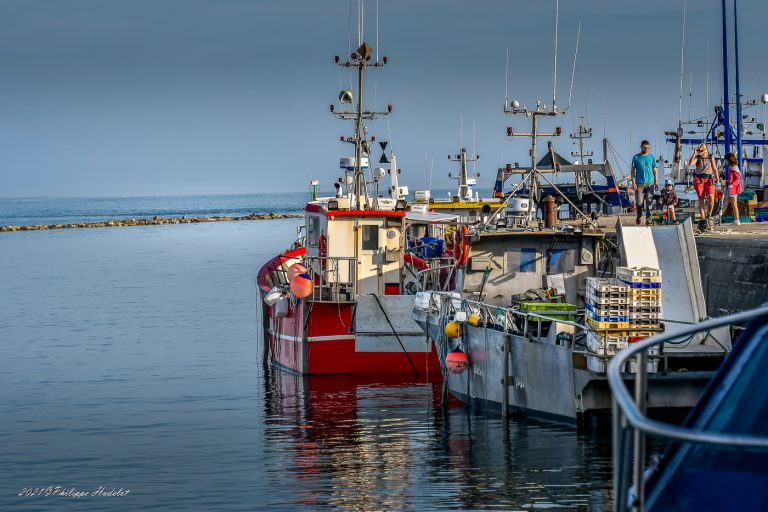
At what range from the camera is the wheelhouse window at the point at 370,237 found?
83.4ft

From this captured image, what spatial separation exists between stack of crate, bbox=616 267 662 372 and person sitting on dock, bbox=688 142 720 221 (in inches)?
429

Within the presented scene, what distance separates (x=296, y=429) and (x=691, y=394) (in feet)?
25.5

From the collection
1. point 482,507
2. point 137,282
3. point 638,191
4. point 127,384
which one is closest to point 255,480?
point 482,507

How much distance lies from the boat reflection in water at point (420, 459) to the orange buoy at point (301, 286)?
7.56 ft

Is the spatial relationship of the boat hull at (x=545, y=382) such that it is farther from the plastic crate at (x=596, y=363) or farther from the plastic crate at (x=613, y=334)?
the plastic crate at (x=613, y=334)

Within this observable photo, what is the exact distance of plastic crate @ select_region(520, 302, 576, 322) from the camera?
1727 cm

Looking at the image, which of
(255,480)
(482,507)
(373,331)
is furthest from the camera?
(373,331)

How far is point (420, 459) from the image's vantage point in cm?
1752

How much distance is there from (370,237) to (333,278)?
129 centimetres

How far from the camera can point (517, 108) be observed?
863 inches

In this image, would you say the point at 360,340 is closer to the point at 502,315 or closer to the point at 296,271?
the point at 296,271

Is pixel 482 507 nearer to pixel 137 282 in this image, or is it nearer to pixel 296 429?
pixel 296 429

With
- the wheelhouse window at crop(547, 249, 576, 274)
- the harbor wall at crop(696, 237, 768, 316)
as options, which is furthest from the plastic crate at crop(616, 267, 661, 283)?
the wheelhouse window at crop(547, 249, 576, 274)

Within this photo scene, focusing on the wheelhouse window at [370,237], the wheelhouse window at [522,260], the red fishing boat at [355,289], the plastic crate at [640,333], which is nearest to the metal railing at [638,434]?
the plastic crate at [640,333]
